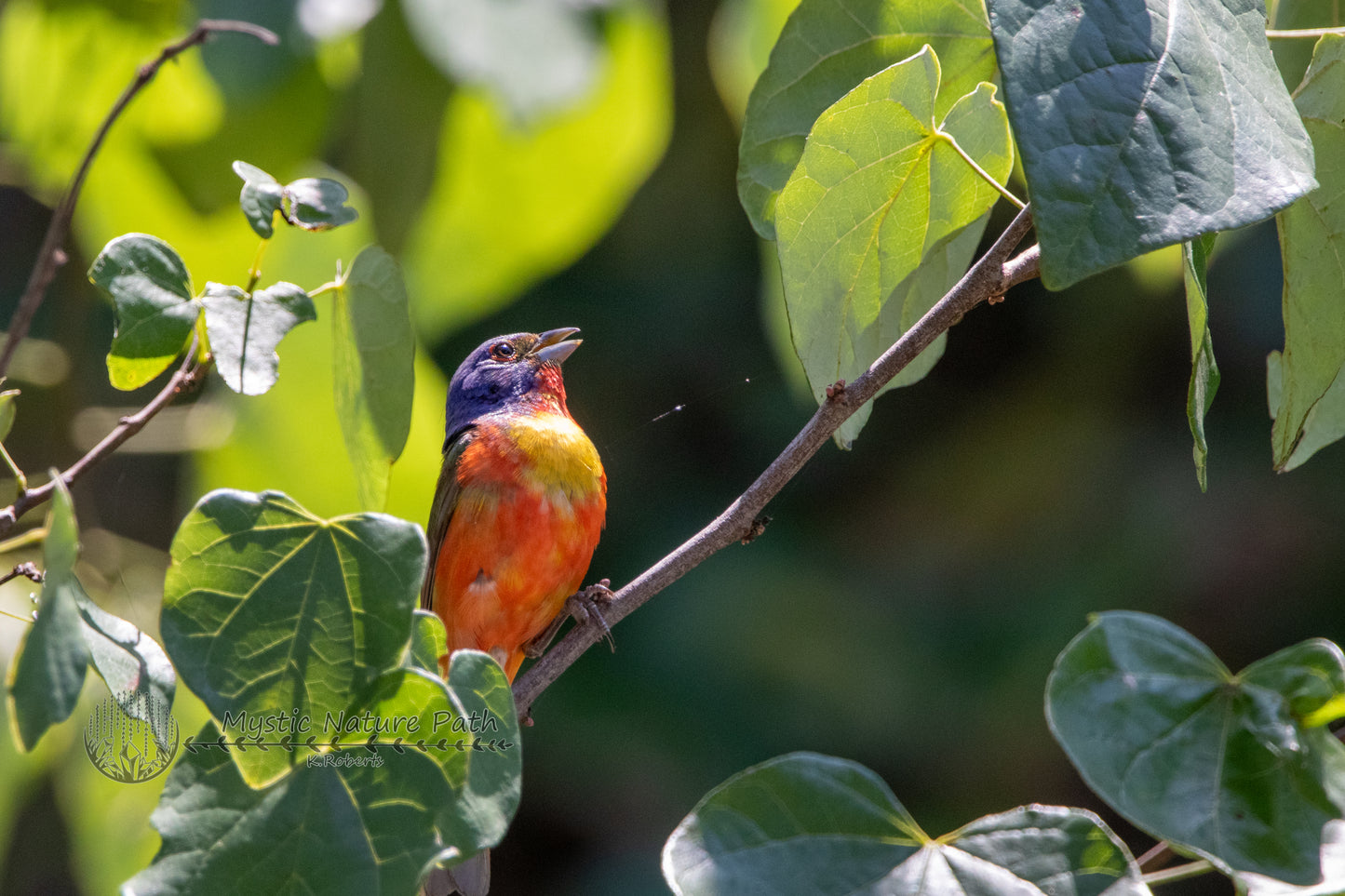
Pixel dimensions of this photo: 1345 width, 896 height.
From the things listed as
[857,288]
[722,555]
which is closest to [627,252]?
[722,555]

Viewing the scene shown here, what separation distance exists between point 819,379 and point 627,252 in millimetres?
3155

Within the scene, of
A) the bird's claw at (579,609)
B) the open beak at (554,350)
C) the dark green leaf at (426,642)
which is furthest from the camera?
the open beak at (554,350)

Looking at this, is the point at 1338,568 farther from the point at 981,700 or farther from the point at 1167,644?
the point at 1167,644

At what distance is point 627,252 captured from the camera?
4.51 metres

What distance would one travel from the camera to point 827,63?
1.61m

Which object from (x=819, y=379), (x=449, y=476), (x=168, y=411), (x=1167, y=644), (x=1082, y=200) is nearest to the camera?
(x=1082, y=200)

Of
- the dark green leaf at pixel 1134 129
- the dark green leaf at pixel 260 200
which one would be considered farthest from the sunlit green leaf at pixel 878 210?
the dark green leaf at pixel 260 200

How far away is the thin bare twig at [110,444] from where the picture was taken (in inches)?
49.2

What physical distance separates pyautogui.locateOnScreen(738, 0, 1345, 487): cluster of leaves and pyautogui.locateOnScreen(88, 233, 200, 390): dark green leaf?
69 cm

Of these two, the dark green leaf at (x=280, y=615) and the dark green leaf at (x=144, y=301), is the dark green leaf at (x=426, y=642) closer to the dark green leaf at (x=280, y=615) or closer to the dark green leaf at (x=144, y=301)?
the dark green leaf at (x=280, y=615)

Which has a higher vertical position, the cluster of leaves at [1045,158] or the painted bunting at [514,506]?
the cluster of leaves at [1045,158]

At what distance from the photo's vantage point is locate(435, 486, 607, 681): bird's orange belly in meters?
2.61

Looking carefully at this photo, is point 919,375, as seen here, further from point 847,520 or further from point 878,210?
point 847,520

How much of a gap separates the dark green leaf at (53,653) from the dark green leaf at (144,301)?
0.28 meters
